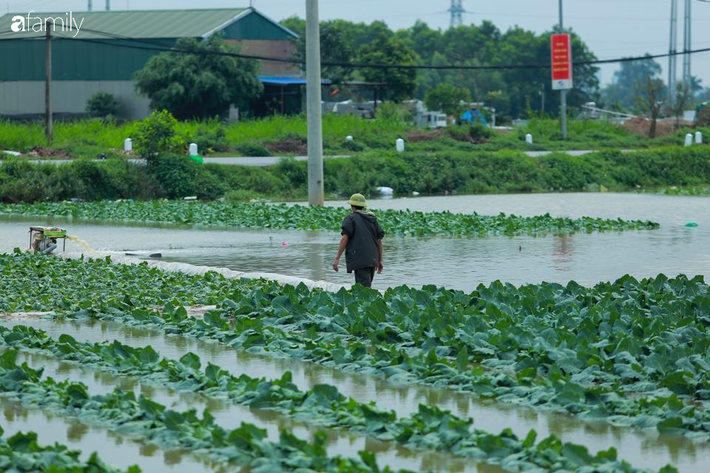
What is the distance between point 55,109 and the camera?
6794 cm

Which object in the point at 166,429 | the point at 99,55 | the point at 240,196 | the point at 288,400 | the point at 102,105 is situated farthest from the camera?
the point at 99,55

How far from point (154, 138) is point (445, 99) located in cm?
4453

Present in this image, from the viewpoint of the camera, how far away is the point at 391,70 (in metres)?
71.9

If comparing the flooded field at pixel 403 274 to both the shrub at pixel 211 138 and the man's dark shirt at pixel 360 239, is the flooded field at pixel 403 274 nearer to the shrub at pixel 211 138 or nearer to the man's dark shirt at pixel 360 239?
the man's dark shirt at pixel 360 239

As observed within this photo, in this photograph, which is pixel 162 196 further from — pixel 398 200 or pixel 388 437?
pixel 388 437

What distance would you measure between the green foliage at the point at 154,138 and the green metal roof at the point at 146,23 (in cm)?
2739

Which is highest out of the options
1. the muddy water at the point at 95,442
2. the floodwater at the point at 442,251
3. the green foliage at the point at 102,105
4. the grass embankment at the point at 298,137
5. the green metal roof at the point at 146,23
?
the green metal roof at the point at 146,23

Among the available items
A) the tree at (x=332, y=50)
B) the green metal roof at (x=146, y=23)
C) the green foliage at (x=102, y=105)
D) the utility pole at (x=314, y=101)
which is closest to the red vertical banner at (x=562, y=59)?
the tree at (x=332, y=50)

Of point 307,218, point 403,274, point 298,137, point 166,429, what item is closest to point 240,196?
point 307,218

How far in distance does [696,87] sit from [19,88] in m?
136

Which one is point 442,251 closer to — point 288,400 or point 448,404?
point 448,404

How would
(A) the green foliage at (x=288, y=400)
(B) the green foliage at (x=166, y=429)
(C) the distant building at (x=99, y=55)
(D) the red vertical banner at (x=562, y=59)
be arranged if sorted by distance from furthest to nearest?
1. (C) the distant building at (x=99, y=55)
2. (D) the red vertical banner at (x=562, y=59)
3. (A) the green foliage at (x=288, y=400)
4. (B) the green foliage at (x=166, y=429)

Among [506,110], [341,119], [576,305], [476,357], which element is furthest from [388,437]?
[506,110]

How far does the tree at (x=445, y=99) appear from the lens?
8019cm
